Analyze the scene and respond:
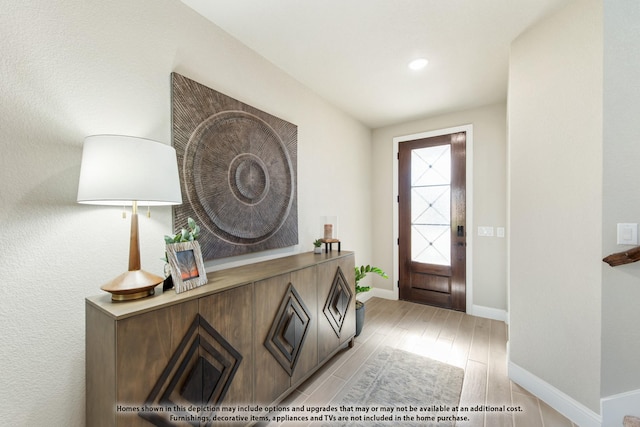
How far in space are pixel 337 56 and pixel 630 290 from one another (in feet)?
7.99

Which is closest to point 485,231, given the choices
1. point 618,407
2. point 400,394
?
point 618,407

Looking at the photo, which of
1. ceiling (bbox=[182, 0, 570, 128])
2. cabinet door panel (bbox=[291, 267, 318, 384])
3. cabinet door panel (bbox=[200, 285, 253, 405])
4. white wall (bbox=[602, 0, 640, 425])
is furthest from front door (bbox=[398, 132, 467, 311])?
cabinet door panel (bbox=[200, 285, 253, 405])

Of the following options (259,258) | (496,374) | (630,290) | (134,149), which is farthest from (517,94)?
(134,149)

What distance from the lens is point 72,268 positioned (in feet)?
3.84

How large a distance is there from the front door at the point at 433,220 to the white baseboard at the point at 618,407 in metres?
1.86

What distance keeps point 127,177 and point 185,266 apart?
504 millimetres

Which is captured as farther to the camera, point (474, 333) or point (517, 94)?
point (474, 333)

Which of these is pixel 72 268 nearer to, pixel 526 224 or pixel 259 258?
pixel 259 258

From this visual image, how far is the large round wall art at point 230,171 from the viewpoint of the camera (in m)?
1.57

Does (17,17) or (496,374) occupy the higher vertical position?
(17,17)

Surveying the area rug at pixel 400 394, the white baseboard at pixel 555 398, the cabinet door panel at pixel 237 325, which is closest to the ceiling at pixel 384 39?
the cabinet door panel at pixel 237 325

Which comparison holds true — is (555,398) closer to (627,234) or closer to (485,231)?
(627,234)

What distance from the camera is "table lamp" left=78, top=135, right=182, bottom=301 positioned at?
3.32 ft

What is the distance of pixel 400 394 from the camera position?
1815mm
